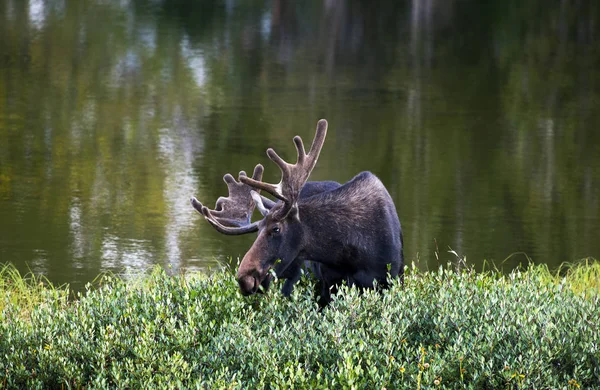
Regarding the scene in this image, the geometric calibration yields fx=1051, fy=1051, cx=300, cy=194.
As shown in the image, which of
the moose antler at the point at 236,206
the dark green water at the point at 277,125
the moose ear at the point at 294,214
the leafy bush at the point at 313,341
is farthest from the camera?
the dark green water at the point at 277,125

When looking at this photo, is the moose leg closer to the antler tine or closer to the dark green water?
the antler tine

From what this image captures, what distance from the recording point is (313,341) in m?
6.14

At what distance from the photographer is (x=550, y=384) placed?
596cm

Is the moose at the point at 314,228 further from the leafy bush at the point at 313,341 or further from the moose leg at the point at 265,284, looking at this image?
the leafy bush at the point at 313,341

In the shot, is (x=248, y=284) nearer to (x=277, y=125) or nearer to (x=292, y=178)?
(x=292, y=178)

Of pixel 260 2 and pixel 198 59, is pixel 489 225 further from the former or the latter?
pixel 260 2

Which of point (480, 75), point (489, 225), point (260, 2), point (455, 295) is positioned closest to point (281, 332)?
point (455, 295)

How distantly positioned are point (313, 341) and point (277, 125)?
12651mm

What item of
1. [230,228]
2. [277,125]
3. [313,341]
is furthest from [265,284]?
[277,125]

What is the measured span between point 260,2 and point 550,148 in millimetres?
24927

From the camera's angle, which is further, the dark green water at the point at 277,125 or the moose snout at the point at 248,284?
the dark green water at the point at 277,125

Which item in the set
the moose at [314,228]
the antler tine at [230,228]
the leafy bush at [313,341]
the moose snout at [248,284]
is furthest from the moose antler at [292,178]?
the leafy bush at [313,341]

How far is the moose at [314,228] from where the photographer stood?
640 cm

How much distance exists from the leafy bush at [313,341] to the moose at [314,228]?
0.20 metres
